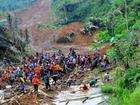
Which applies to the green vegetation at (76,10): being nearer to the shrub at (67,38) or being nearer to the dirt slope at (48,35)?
the dirt slope at (48,35)

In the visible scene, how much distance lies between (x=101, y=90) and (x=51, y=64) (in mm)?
7711

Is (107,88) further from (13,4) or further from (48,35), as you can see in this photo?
(13,4)

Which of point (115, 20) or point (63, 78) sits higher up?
point (115, 20)

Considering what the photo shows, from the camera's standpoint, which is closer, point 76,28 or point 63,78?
point 63,78

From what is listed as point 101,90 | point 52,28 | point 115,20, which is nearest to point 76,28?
point 52,28

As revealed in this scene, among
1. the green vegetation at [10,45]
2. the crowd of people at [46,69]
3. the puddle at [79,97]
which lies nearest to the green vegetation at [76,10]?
the green vegetation at [10,45]

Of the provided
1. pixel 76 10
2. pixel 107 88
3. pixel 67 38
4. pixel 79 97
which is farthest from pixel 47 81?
pixel 76 10

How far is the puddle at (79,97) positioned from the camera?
23441 millimetres

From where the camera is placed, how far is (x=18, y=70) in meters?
30.1

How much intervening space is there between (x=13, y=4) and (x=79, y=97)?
264 ft

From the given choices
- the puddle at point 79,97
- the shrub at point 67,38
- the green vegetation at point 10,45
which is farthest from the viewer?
the shrub at point 67,38

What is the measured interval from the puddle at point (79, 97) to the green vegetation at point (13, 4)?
74270 mm

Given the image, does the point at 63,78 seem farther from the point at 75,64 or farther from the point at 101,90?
the point at 101,90

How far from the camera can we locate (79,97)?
82.0 ft
